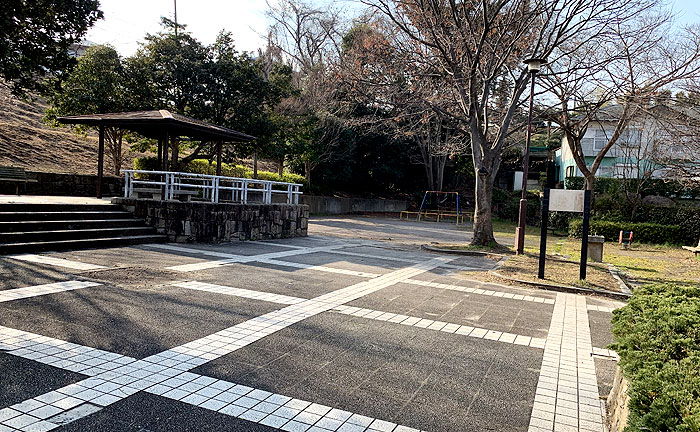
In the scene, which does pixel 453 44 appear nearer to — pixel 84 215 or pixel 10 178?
pixel 84 215

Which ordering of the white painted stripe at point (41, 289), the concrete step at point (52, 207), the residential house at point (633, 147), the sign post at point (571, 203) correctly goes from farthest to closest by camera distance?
the residential house at point (633, 147), the concrete step at point (52, 207), the sign post at point (571, 203), the white painted stripe at point (41, 289)

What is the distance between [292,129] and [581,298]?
64.3 ft

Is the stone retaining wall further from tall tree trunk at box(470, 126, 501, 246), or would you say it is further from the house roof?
tall tree trunk at box(470, 126, 501, 246)

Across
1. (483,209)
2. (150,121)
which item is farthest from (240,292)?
(483,209)

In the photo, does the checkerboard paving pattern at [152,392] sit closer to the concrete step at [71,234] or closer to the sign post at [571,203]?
the concrete step at [71,234]

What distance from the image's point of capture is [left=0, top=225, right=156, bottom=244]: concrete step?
9266mm

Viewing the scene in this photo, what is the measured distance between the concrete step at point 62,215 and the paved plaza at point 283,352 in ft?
6.67

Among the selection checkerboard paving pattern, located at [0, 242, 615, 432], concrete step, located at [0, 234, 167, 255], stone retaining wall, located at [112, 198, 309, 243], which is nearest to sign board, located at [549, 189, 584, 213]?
checkerboard paving pattern, located at [0, 242, 615, 432]

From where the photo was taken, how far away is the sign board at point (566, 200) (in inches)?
362

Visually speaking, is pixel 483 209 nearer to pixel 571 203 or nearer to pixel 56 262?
pixel 571 203

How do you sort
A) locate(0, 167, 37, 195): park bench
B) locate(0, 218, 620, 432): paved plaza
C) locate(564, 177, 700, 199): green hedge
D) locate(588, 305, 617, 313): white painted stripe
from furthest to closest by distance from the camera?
locate(564, 177, 700, 199): green hedge
locate(0, 167, 37, 195): park bench
locate(588, 305, 617, 313): white painted stripe
locate(0, 218, 620, 432): paved plaza

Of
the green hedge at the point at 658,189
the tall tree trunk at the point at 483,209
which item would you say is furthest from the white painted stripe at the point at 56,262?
the green hedge at the point at 658,189

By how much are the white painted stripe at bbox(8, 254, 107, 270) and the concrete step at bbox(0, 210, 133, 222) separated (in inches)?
A: 70.4

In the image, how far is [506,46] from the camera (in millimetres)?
13930
